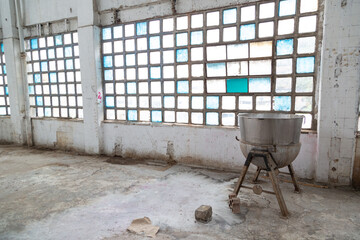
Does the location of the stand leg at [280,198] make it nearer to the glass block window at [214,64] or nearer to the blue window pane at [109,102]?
the glass block window at [214,64]

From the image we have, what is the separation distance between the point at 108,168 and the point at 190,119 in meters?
1.85

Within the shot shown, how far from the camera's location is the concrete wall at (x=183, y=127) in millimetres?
3180

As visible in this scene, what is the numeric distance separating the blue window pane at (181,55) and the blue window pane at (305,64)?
1946mm

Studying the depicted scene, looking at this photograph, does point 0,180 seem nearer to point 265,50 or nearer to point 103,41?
point 103,41

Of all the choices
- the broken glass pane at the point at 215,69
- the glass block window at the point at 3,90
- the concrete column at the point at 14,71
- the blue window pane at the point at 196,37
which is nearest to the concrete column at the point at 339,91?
the broken glass pane at the point at 215,69

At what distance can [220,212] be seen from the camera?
2.62 metres

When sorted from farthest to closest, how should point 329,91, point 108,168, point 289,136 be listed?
point 108,168 → point 329,91 → point 289,136

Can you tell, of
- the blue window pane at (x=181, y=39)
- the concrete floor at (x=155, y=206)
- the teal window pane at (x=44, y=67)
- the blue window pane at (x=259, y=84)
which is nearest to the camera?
the concrete floor at (x=155, y=206)

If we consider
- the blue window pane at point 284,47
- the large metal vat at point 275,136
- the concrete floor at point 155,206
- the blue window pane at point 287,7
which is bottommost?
the concrete floor at point 155,206

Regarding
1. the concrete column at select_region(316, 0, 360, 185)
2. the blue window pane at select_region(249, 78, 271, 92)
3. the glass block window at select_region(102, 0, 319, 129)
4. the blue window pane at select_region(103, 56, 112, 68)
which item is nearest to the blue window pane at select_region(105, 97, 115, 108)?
the glass block window at select_region(102, 0, 319, 129)

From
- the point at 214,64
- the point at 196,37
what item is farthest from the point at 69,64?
the point at 214,64

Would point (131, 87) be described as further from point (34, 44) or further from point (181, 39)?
point (34, 44)

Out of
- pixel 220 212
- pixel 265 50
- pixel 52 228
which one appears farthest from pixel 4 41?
pixel 220 212

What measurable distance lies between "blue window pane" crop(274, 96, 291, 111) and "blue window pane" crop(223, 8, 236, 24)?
156cm
